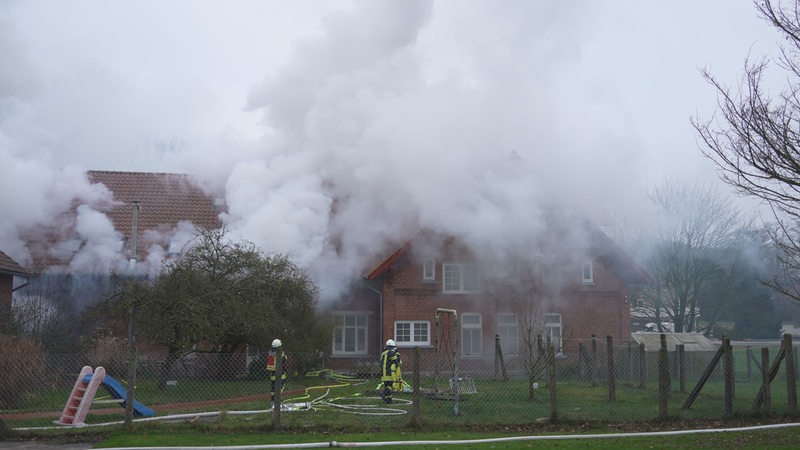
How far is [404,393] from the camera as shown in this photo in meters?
18.2

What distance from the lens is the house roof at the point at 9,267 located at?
25109 millimetres

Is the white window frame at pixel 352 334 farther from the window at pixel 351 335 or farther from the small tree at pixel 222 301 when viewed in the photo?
the small tree at pixel 222 301

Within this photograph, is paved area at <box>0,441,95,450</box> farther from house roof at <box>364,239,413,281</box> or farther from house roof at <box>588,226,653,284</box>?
house roof at <box>588,226,653,284</box>

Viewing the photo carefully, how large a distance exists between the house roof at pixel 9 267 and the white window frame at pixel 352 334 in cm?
1195

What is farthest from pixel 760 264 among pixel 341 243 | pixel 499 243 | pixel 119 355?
pixel 119 355

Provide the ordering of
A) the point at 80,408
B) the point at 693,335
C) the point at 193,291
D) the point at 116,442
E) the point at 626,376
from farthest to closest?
the point at 693,335, the point at 626,376, the point at 193,291, the point at 80,408, the point at 116,442

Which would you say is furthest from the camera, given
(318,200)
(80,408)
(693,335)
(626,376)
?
(693,335)

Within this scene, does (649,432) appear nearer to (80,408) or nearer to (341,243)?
(80,408)

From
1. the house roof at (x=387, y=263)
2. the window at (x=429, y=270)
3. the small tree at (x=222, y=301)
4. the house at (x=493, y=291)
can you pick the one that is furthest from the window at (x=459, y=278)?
the small tree at (x=222, y=301)

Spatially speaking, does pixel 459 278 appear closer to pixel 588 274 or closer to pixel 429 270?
pixel 429 270

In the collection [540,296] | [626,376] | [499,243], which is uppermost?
[499,243]

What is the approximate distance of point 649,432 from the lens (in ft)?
37.8

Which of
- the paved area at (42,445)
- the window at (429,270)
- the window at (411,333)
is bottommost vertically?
the paved area at (42,445)

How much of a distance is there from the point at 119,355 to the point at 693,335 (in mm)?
20386
